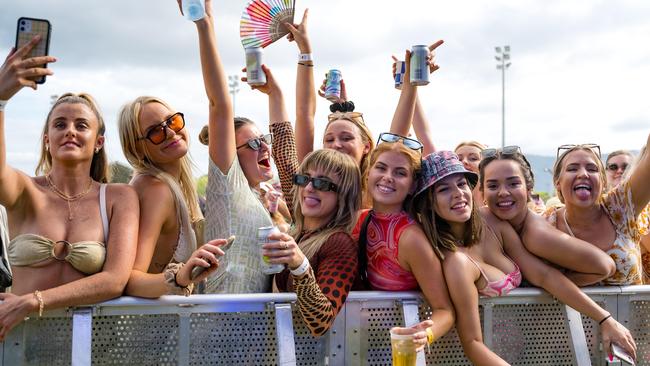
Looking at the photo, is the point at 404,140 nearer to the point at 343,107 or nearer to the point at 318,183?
the point at 318,183

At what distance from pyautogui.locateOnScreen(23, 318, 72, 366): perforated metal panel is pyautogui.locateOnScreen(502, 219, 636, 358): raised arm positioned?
260 centimetres

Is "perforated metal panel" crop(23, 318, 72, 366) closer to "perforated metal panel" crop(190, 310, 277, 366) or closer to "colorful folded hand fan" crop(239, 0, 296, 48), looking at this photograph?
"perforated metal panel" crop(190, 310, 277, 366)

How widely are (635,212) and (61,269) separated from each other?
11.6ft

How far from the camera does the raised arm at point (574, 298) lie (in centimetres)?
367

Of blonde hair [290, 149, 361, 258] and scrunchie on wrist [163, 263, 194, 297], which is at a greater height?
blonde hair [290, 149, 361, 258]

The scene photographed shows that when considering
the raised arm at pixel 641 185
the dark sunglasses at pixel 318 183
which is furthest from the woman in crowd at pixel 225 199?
the raised arm at pixel 641 185

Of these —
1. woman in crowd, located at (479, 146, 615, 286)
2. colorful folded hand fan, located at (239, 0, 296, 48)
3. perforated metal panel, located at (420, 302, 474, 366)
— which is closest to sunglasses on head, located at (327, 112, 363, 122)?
colorful folded hand fan, located at (239, 0, 296, 48)

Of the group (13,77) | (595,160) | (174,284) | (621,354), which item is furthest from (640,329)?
(13,77)

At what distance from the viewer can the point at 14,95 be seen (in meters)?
3.00

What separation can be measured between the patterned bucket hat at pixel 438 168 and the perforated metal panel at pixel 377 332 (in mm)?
811

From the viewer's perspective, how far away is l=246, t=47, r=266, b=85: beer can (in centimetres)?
476

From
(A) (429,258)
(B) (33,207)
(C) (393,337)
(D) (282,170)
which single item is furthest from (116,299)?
(D) (282,170)

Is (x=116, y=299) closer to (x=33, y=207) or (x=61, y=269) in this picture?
(x=61, y=269)

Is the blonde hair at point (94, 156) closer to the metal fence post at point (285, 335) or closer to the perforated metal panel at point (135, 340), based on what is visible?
the perforated metal panel at point (135, 340)
